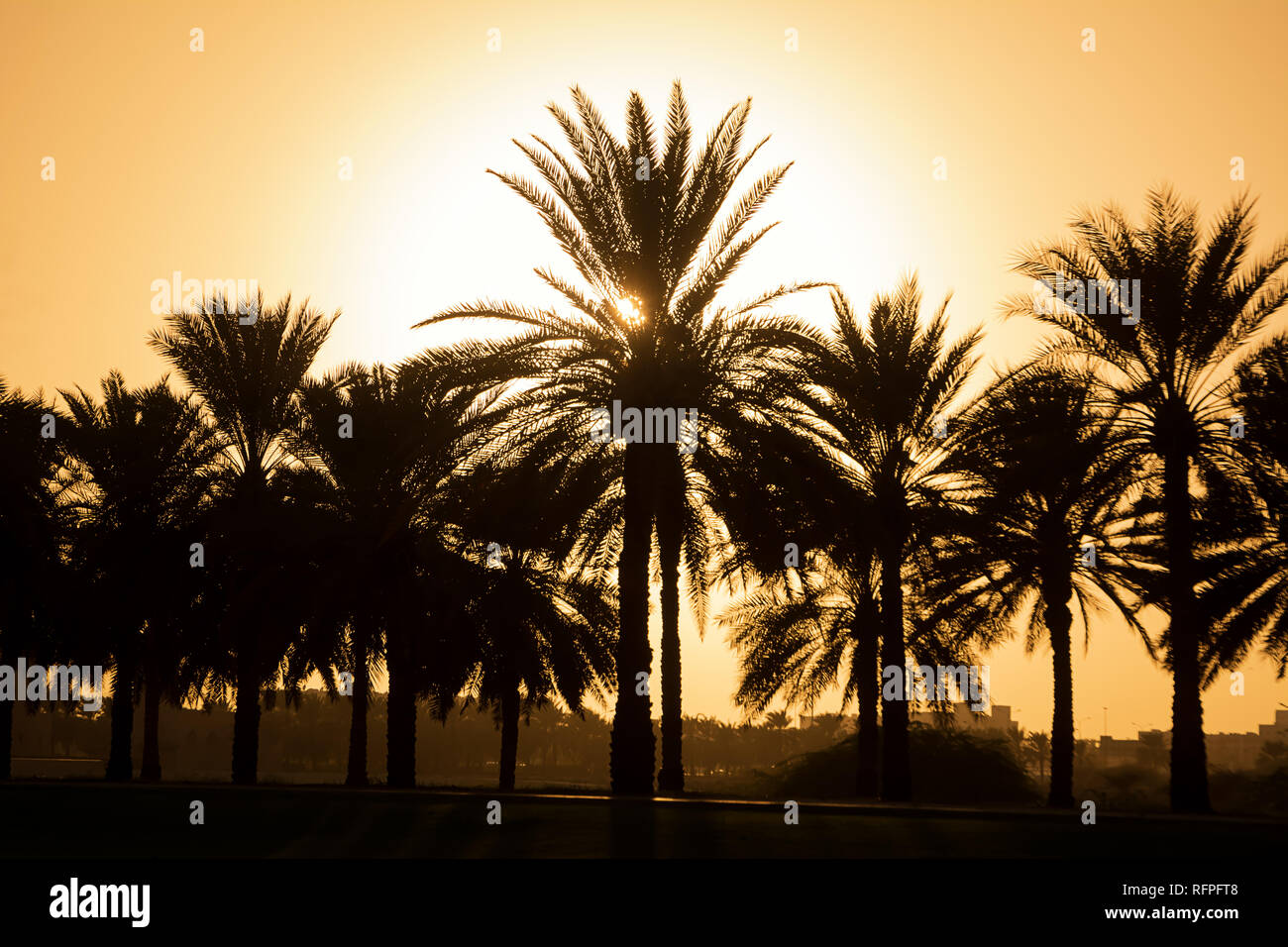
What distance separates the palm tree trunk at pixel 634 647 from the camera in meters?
19.6

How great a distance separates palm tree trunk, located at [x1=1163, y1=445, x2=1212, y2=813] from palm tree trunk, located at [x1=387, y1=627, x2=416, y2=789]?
610 inches

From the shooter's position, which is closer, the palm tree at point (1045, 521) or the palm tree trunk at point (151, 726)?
the palm tree at point (1045, 521)

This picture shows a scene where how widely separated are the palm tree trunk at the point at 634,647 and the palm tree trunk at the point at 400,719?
9103 mm

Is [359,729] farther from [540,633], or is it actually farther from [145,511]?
[145,511]

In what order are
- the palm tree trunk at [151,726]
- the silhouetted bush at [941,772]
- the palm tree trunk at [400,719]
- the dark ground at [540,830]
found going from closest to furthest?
the dark ground at [540,830] < the palm tree trunk at [400,719] < the palm tree trunk at [151,726] < the silhouetted bush at [941,772]

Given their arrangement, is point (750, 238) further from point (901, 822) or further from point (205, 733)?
point (205, 733)

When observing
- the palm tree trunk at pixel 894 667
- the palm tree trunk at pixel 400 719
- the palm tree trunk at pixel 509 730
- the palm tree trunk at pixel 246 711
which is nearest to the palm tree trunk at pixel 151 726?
the palm tree trunk at pixel 246 711

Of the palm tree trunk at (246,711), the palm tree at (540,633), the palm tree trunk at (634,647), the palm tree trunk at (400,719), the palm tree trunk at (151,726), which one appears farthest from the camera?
the palm tree trunk at (151,726)

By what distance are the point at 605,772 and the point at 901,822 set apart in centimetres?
9135

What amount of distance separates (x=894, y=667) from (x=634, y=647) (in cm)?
769

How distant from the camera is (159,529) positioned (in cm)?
2881

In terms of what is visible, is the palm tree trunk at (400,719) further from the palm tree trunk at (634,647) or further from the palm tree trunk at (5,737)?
the palm tree trunk at (634,647)
